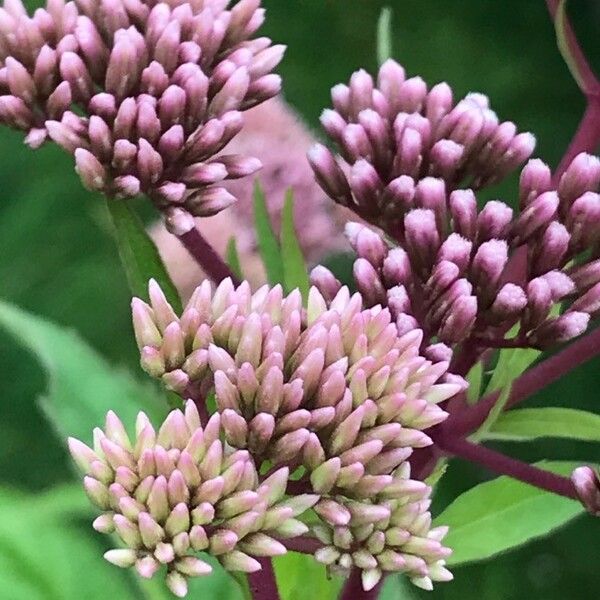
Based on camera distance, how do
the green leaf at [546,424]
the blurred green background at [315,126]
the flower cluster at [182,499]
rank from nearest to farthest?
1. the flower cluster at [182,499]
2. the green leaf at [546,424]
3. the blurred green background at [315,126]

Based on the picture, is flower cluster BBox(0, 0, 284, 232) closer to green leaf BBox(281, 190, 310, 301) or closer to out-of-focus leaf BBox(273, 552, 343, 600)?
green leaf BBox(281, 190, 310, 301)

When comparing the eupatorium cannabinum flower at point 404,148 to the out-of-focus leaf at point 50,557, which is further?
the out-of-focus leaf at point 50,557

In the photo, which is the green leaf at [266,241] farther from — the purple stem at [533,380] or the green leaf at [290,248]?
the purple stem at [533,380]

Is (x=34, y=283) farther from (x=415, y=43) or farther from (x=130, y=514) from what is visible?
(x=130, y=514)

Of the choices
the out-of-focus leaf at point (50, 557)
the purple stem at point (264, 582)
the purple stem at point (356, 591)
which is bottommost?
the out-of-focus leaf at point (50, 557)

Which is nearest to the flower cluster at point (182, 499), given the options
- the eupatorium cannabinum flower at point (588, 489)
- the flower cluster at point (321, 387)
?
the flower cluster at point (321, 387)
